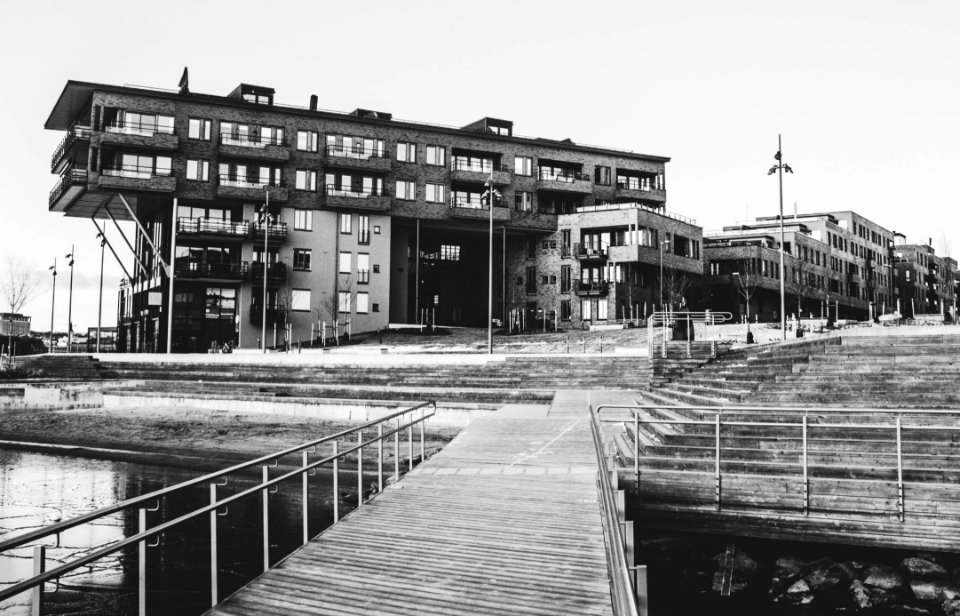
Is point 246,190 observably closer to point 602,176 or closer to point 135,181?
point 135,181

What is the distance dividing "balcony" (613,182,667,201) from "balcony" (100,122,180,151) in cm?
3789

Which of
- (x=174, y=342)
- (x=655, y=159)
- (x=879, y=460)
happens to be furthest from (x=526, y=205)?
(x=879, y=460)

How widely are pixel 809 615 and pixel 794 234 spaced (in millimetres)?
78473

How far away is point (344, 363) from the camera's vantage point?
109ft

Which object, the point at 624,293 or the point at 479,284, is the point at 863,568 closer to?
the point at 624,293

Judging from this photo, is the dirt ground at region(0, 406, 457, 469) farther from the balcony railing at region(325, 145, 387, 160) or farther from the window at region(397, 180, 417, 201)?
the window at region(397, 180, 417, 201)

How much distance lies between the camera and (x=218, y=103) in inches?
2128

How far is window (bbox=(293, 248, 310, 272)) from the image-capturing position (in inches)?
2234

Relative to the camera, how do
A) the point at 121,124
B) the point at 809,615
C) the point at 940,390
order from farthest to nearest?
the point at 121,124 → the point at 940,390 → the point at 809,615

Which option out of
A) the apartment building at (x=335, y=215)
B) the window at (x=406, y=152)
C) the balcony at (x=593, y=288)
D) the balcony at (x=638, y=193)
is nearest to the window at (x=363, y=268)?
the apartment building at (x=335, y=215)

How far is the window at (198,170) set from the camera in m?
53.0

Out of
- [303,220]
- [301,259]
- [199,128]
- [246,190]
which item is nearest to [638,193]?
[303,220]

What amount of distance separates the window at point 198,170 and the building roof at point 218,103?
4357 mm

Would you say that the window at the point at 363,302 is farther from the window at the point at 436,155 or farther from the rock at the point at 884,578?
the rock at the point at 884,578
